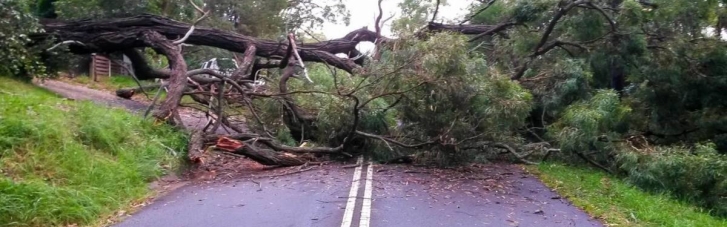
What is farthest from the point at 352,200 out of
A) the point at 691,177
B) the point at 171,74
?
the point at 171,74

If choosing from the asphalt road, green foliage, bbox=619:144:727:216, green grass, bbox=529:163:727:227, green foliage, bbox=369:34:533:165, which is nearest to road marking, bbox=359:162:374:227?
the asphalt road

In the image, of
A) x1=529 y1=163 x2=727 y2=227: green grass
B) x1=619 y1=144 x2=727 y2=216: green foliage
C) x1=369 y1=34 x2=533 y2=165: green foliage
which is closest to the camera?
x1=529 y1=163 x2=727 y2=227: green grass

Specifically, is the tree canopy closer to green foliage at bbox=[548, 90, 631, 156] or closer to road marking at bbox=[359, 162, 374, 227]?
green foliage at bbox=[548, 90, 631, 156]

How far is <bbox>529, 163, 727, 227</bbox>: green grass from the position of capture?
27.6 feet

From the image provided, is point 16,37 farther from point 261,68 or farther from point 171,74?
point 261,68

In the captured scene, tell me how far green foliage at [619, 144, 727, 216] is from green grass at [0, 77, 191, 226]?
7.60m

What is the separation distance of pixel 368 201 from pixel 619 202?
128 inches

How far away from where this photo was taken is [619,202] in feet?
31.2

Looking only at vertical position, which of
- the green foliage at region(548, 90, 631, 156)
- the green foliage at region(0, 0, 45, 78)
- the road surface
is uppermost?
the green foliage at region(0, 0, 45, 78)

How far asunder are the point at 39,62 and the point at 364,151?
7658 mm

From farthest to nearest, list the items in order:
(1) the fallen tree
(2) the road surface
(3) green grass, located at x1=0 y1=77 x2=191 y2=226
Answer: (1) the fallen tree, (2) the road surface, (3) green grass, located at x1=0 y1=77 x2=191 y2=226

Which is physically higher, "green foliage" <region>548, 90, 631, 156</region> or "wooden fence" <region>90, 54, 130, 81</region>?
"green foliage" <region>548, 90, 631, 156</region>

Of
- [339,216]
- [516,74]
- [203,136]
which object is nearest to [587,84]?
[516,74]

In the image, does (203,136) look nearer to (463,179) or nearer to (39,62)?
(463,179)
